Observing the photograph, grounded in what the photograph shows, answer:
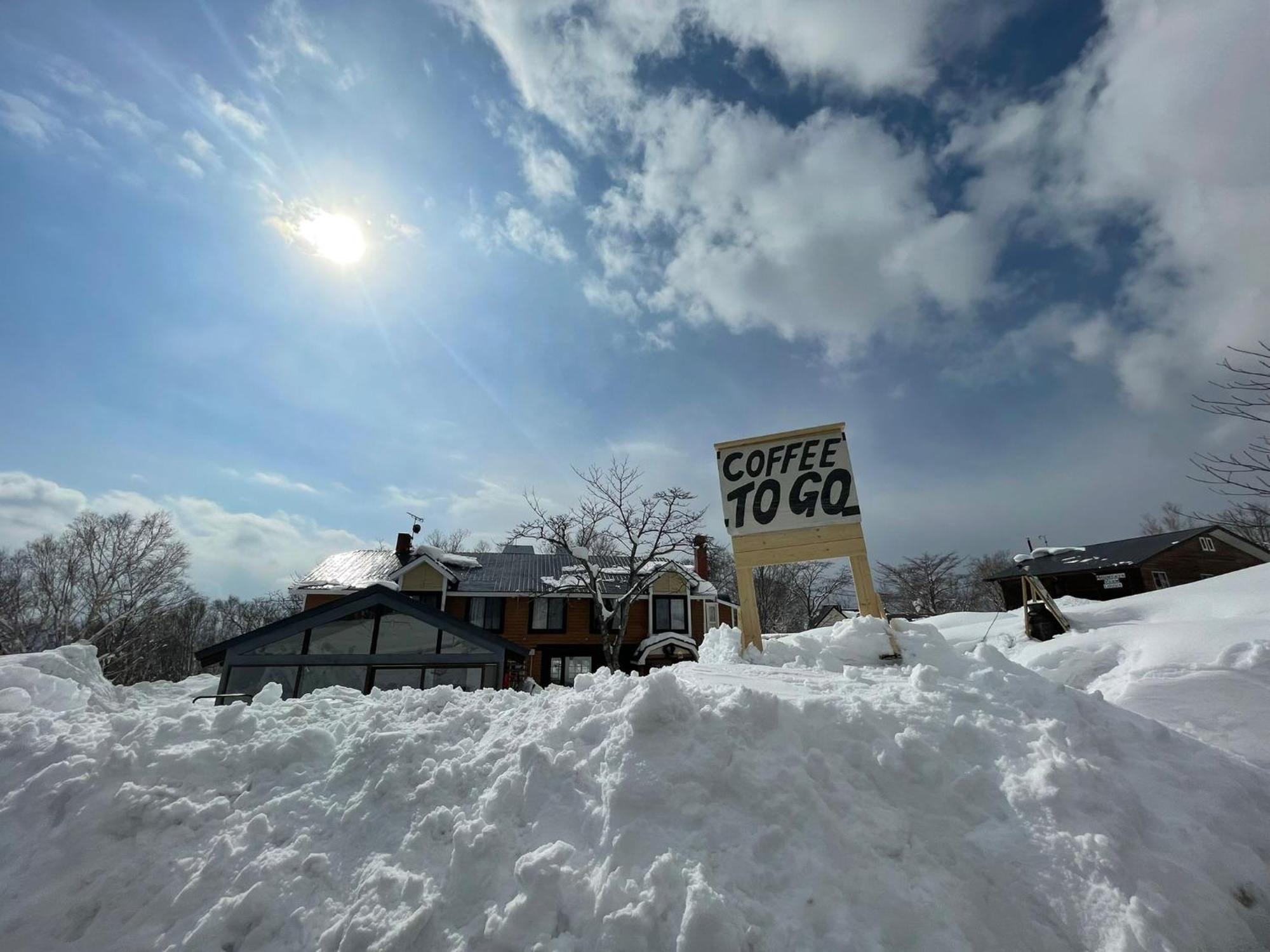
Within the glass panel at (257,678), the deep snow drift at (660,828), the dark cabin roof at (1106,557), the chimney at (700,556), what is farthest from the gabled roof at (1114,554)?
the glass panel at (257,678)

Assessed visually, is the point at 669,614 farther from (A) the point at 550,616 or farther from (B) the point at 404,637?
(B) the point at 404,637

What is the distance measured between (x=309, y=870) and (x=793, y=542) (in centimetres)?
597

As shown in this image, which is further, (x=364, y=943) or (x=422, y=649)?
(x=422, y=649)

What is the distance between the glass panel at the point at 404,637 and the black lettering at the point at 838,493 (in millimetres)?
11686

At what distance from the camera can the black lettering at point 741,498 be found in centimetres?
751

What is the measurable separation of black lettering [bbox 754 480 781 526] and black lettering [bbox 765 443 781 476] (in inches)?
6.2

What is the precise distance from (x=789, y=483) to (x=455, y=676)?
37.6 feet

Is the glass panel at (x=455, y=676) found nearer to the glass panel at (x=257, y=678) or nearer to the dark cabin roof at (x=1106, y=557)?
the glass panel at (x=257, y=678)

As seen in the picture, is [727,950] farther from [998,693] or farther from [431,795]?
[998,693]

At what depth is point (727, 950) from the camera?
2.55 meters

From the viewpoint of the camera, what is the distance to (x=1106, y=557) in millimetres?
33750

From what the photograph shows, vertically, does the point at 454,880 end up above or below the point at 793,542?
below

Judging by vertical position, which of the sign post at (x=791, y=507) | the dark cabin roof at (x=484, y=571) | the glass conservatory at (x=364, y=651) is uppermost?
the dark cabin roof at (x=484, y=571)

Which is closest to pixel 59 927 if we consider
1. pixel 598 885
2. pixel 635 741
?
pixel 598 885
